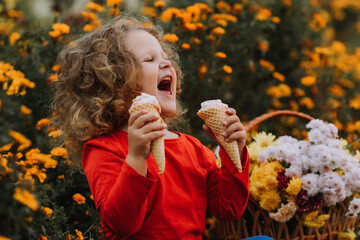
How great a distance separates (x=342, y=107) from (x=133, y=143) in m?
3.00

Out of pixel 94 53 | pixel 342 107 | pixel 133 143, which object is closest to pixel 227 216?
pixel 133 143

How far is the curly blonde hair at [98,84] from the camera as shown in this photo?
1.79 m

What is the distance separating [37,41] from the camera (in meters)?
3.03

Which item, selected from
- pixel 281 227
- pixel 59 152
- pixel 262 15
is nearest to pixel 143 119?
pixel 59 152

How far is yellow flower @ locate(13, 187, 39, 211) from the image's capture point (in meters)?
1.20

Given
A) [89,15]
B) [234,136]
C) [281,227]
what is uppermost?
[234,136]

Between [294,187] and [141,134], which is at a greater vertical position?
[141,134]

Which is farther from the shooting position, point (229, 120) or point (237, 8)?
point (237, 8)

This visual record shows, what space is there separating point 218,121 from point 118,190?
1.60 ft

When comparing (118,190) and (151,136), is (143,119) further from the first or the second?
(118,190)

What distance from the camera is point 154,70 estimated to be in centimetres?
178

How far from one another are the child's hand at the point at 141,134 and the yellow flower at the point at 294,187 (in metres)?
0.93

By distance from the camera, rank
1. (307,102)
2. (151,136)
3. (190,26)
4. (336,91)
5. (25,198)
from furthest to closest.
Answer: (336,91), (307,102), (190,26), (151,136), (25,198)

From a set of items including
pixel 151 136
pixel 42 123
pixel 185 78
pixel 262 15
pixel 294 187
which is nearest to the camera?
pixel 151 136
